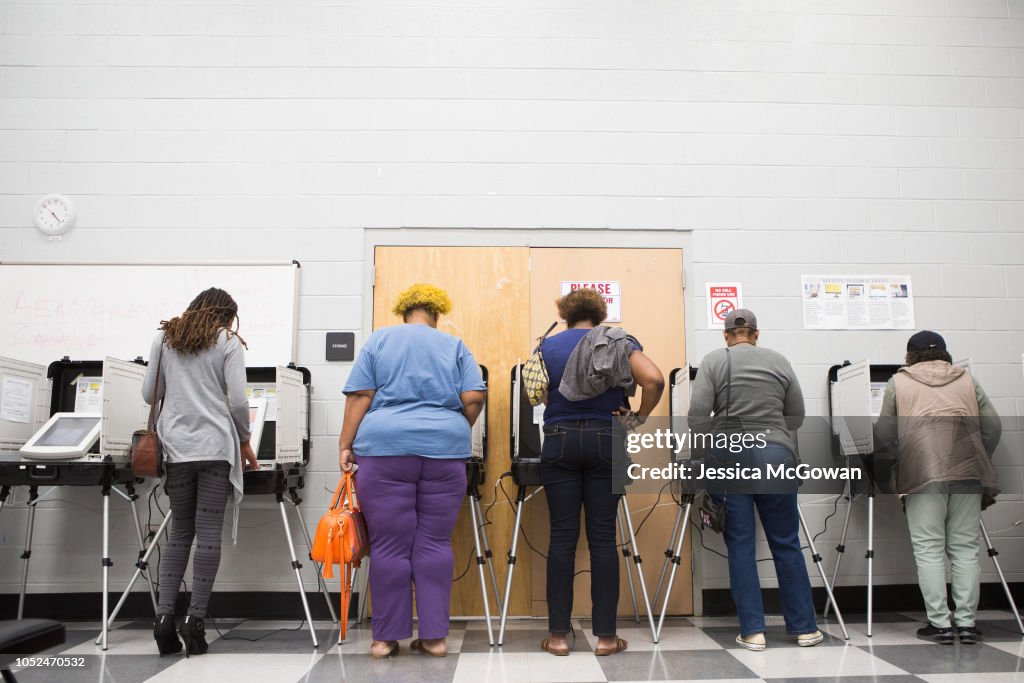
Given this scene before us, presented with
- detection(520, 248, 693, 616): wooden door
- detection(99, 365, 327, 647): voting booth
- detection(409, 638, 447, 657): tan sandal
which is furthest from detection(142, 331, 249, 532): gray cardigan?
detection(520, 248, 693, 616): wooden door

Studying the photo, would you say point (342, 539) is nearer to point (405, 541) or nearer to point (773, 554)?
point (405, 541)

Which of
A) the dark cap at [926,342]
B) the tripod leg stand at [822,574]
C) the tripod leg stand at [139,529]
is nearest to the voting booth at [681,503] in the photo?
the tripod leg stand at [822,574]

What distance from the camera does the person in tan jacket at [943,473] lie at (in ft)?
9.91

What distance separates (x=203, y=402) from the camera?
285 centimetres

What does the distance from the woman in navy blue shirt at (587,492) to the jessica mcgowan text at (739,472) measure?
0.20m

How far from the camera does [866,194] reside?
13.1 ft

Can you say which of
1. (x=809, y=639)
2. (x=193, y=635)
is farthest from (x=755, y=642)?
(x=193, y=635)

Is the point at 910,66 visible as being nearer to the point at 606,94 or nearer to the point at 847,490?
the point at 606,94

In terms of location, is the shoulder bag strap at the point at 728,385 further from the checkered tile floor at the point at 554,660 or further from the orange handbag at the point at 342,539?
the orange handbag at the point at 342,539

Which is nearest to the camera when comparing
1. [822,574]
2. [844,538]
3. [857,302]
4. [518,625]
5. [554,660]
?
[554,660]

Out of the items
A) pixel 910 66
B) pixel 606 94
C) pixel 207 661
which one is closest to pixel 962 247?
→ pixel 910 66

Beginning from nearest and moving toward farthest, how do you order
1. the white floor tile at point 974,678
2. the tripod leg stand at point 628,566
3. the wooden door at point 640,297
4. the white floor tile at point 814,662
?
the white floor tile at point 974,678 < the white floor tile at point 814,662 < the tripod leg stand at point 628,566 < the wooden door at point 640,297

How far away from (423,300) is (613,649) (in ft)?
5.06

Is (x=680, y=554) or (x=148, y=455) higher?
(x=148, y=455)
